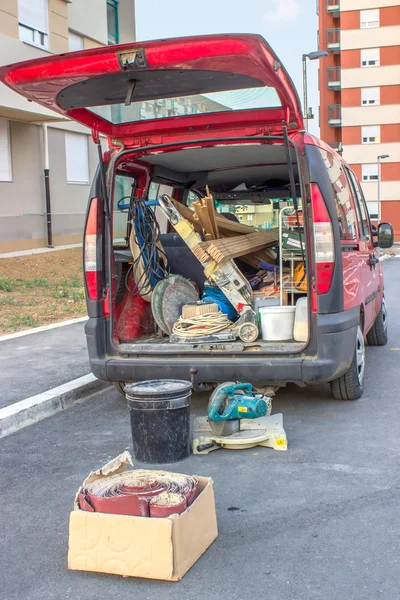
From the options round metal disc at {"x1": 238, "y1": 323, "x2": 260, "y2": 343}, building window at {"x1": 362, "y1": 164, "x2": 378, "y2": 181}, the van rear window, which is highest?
building window at {"x1": 362, "y1": 164, "x2": 378, "y2": 181}

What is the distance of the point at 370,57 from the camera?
58594 mm

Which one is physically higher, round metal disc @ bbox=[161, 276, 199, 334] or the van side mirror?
the van side mirror

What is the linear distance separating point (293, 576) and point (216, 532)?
528 mm

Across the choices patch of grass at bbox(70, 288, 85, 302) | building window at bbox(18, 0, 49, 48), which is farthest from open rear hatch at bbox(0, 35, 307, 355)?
building window at bbox(18, 0, 49, 48)

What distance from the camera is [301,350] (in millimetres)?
5469

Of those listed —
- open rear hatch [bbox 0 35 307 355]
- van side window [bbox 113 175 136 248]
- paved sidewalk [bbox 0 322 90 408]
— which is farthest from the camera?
paved sidewalk [bbox 0 322 90 408]

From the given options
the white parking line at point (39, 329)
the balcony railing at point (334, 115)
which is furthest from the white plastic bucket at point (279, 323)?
the balcony railing at point (334, 115)

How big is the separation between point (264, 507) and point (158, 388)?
115 cm

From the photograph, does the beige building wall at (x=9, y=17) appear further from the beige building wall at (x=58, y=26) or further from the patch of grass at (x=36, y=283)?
the patch of grass at (x=36, y=283)

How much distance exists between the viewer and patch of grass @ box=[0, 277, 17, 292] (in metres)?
14.9

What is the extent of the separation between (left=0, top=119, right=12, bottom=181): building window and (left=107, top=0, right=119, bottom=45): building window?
26.5 feet

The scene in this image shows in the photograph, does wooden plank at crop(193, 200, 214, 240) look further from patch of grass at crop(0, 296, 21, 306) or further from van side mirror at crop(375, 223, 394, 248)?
patch of grass at crop(0, 296, 21, 306)

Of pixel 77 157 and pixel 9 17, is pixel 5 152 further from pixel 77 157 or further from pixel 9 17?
pixel 77 157

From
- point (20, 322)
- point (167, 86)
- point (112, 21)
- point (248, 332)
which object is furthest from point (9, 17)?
point (248, 332)
